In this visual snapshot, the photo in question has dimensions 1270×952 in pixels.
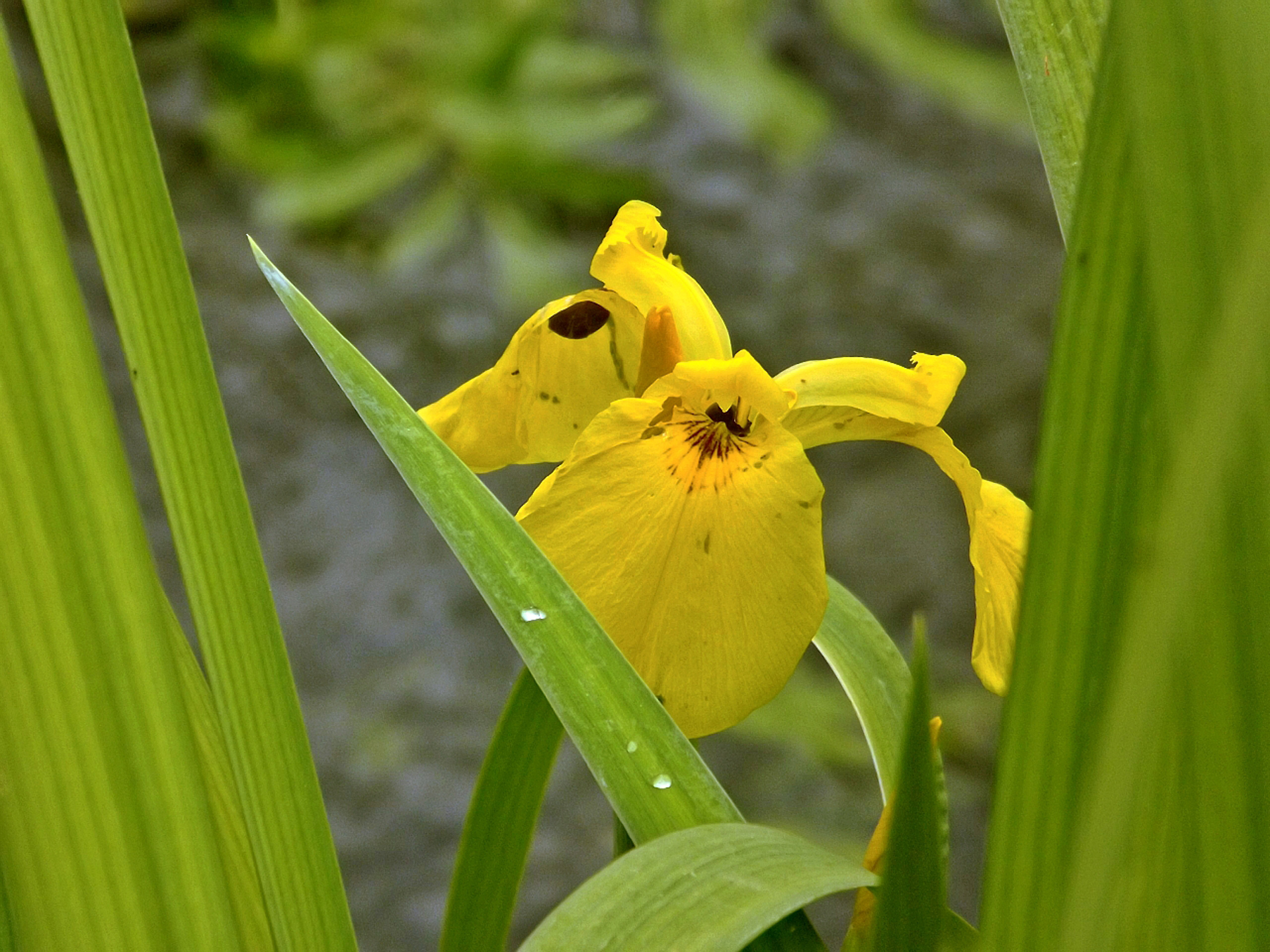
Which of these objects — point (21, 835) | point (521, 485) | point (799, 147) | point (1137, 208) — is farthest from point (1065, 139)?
point (799, 147)

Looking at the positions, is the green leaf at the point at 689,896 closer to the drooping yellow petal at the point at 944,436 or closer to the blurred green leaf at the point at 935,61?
the drooping yellow petal at the point at 944,436

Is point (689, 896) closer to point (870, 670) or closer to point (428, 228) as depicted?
point (870, 670)

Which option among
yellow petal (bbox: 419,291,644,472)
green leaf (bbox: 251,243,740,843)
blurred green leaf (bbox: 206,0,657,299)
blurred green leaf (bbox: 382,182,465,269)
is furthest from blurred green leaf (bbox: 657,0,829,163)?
green leaf (bbox: 251,243,740,843)

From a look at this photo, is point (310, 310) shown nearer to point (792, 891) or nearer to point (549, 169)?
point (792, 891)

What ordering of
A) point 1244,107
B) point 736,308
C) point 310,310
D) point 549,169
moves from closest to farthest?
point 1244,107, point 310,310, point 549,169, point 736,308

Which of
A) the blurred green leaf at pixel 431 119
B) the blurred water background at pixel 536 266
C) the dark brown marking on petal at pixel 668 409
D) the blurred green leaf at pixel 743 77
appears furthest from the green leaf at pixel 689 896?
the blurred green leaf at pixel 743 77

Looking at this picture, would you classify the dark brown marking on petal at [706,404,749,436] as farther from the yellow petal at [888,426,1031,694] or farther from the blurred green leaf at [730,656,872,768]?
the blurred green leaf at [730,656,872,768]
